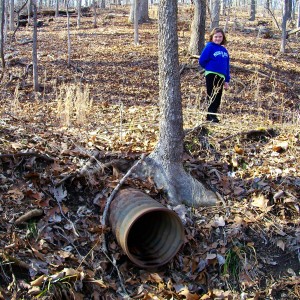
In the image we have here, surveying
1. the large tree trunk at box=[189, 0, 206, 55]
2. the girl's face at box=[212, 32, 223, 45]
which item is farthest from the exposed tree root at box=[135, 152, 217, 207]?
the large tree trunk at box=[189, 0, 206, 55]

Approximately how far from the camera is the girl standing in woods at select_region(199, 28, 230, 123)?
23.1 ft

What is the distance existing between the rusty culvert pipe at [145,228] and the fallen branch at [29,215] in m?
0.84

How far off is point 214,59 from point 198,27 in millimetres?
4928

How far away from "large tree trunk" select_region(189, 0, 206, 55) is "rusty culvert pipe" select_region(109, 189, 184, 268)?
7717 mm

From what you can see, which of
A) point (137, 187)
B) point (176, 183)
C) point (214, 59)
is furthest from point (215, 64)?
point (137, 187)

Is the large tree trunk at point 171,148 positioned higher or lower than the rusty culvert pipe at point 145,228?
higher

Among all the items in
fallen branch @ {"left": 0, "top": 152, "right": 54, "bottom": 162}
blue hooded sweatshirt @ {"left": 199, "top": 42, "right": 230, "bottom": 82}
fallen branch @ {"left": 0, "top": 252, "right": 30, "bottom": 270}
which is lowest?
fallen branch @ {"left": 0, "top": 252, "right": 30, "bottom": 270}

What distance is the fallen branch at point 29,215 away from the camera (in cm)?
452

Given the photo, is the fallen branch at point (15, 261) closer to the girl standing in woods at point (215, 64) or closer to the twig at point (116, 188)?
the twig at point (116, 188)

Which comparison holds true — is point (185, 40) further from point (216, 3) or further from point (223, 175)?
point (223, 175)

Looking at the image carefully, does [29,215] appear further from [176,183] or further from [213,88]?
[213,88]

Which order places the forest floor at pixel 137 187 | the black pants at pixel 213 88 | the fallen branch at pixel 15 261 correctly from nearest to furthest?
the fallen branch at pixel 15 261, the forest floor at pixel 137 187, the black pants at pixel 213 88

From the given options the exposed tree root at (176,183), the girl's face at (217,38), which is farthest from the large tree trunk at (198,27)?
the exposed tree root at (176,183)

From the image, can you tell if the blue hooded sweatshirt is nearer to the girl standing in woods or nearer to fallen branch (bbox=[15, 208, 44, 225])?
the girl standing in woods
